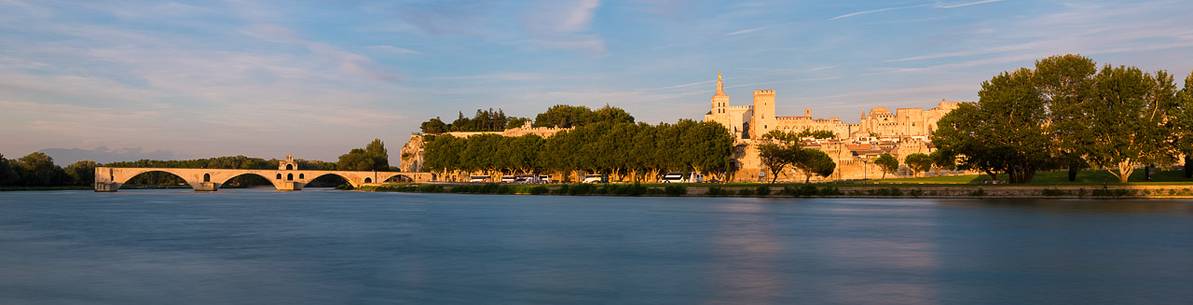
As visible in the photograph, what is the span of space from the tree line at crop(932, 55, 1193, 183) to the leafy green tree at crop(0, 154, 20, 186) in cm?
9159

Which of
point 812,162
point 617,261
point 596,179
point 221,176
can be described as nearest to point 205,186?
point 221,176

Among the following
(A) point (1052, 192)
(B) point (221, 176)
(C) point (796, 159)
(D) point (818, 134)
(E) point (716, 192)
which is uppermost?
(D) point (818, 134)

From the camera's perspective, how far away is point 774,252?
900 inches

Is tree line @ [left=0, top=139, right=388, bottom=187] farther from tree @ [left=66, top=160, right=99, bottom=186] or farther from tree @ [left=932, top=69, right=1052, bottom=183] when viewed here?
tree @ [left=932, top=69, right=1052, bottom=183]

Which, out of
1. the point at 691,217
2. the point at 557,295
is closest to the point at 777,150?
the point at 691,217

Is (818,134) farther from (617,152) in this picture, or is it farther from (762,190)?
(762,190)

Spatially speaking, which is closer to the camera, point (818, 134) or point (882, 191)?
point (882, 191)

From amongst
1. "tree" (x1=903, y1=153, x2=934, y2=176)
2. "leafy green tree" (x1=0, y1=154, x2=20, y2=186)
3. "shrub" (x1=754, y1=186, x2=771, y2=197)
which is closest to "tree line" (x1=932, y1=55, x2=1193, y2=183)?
"shrub" (x1=754, y1=186, x2=771, y2=197)

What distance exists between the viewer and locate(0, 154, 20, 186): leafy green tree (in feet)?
343

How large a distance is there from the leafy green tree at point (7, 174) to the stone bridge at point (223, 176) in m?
8.16

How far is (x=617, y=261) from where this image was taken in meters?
20.9

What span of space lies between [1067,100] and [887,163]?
136ft

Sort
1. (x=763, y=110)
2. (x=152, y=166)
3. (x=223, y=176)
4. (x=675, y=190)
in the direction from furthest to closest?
(x=763, y=110)
(x=152, y=166)
(x=223, y=176)
(x=675, y=190)

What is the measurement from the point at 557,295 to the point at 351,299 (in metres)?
3.05
